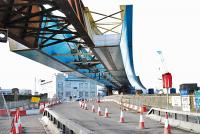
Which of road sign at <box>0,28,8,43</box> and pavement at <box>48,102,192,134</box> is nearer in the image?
road sign at <box>0,28,8,43</box>

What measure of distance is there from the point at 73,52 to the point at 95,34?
7.26 m

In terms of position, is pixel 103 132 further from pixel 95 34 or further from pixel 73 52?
pixel 73 52

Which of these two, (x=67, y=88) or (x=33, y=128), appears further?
(x=67, y=88)

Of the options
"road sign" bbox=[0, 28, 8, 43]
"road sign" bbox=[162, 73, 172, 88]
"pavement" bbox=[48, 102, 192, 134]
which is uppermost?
"road sign" bbox=[0, 28, 8, 43]

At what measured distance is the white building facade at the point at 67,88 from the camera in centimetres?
16388

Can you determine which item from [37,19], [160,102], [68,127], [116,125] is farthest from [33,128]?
[160,102]

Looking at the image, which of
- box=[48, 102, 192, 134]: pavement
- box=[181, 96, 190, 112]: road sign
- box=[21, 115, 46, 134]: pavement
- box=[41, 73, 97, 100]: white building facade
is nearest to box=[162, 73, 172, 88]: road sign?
box=[48, 102, 192, 134]: pavement

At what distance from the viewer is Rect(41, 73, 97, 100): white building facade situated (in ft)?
538

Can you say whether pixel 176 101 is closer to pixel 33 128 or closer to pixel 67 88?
pixel 33 128

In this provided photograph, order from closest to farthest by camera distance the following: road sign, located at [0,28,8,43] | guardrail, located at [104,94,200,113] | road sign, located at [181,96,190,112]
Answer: road sign, located at [0,28,8,43] < guardrail, located at [104,94,200,113] < road sign, located at [181,96,190,112]

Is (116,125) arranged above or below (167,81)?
below

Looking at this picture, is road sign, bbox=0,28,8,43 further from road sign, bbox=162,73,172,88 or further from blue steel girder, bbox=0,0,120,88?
road sign, bbox=162,73,172,88

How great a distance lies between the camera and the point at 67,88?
16825cm

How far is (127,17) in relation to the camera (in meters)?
24.3
